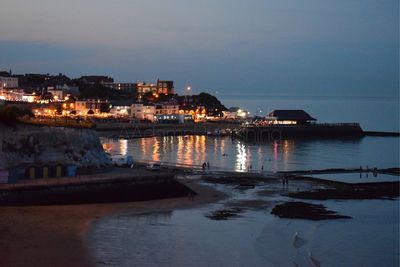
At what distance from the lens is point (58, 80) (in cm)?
12356

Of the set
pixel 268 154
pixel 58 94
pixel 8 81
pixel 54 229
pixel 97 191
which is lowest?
pixel 54 229

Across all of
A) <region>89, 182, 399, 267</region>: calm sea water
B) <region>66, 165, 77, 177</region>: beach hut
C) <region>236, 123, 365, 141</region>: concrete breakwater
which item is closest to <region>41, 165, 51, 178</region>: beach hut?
<region>66, 165, 77, 177</region>: beach hut

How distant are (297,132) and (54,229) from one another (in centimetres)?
6008

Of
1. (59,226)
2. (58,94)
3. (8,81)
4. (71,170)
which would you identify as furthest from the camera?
(8,81)

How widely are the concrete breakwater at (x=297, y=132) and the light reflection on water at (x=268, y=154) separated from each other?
8.35 m

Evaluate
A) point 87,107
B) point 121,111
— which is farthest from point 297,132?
point 87,107

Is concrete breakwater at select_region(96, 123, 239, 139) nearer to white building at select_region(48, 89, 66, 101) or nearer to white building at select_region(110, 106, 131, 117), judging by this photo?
white building at select_region(110, 106, 131, 117)

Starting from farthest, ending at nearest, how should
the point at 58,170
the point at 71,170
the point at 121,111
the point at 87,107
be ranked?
the point at 121,111, the point at 87,107, the point at 71,170, the point at 58,170

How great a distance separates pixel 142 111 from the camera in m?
93.5

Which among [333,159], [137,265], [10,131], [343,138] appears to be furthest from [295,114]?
[137,265]

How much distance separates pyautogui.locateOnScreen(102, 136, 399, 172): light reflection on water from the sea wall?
1127 cm

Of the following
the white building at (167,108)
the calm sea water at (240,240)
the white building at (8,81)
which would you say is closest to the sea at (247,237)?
the calm sea water at (240,240)

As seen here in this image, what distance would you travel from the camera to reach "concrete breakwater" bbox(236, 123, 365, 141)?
243 ft

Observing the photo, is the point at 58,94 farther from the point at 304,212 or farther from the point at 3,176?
the point at 304,212
